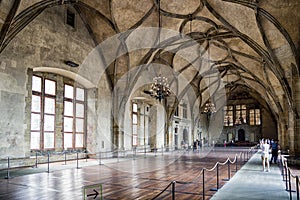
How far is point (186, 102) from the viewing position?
29.8 metres

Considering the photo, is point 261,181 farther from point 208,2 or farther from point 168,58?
point 168,58

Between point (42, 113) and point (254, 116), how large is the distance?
108 feet

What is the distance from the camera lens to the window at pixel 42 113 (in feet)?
41.2

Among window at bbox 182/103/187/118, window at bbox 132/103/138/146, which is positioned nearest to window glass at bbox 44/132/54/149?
window at bbox 132/103/138/146

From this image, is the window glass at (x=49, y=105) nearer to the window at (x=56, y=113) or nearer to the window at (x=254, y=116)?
the window at (x=56, y=113)

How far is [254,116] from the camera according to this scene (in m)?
39.0

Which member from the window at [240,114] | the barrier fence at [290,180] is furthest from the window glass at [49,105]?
the window at [240,114]

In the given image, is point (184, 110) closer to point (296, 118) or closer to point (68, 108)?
point (68, 108)

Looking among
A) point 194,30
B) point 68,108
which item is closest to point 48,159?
point 68,108

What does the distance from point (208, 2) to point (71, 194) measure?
10.3 meters

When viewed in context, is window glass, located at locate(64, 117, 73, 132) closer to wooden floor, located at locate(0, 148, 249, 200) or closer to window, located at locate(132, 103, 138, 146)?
wooden floor, located at locate(0, 148, 249, 200)

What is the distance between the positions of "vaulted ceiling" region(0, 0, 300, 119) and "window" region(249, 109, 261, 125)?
18.7 meters

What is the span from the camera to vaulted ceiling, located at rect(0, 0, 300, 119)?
417 inches

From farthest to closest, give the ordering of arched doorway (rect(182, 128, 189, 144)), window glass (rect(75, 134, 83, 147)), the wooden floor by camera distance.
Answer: arched doorway (rect(182, 128, 189, 144))
window glass (rect(75, 134, 83, 147))
the wooden floor
